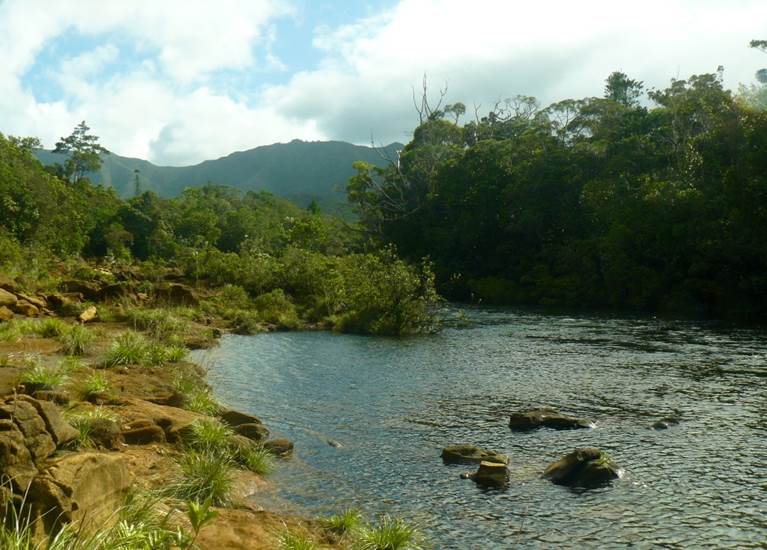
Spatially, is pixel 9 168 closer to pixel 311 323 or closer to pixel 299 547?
pixel 311 323

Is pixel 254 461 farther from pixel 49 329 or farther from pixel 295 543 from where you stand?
pixel 49 329

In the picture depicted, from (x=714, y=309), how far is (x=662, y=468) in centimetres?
3541

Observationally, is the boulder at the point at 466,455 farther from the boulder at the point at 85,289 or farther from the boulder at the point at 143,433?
the boulder at the point at 85,289

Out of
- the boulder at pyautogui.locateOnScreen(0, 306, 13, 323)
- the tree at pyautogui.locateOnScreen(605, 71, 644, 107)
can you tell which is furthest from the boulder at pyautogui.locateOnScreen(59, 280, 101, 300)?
the tree at pyautogui.locateOnScreen(605, 71, 644, 107)

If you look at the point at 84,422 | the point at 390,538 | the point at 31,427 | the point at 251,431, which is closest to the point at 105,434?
the point at 84,422

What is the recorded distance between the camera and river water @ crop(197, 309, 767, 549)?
372 inches

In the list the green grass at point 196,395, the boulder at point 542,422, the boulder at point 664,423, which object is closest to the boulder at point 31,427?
the green grass at point 196,395

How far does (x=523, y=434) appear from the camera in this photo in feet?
46.3

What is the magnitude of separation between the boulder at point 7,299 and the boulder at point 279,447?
751 inches

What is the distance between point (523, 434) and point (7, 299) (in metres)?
22.5

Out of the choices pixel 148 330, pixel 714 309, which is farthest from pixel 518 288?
pixel 148 330

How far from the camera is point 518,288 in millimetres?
60219

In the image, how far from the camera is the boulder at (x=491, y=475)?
10977 mm

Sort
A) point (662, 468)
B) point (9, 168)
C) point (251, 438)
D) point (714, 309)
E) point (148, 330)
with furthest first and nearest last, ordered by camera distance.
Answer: point (9, 168) < point (714, 309) < point (148, 330) < point (251, 438) < point (662, 468)
